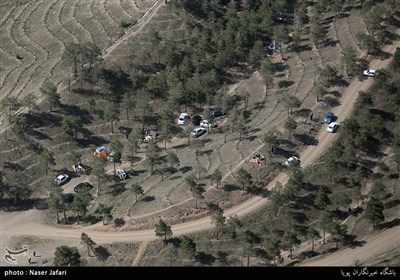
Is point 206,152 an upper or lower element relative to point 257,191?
upper

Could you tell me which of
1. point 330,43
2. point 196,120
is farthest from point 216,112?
point 330,43

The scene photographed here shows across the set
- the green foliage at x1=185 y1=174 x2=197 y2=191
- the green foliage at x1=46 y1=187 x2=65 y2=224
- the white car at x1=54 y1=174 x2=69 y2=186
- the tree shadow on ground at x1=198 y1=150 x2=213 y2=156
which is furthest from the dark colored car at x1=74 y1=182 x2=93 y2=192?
the tree shadow on ground at x1=198 y1=150 x2=213 y2=156

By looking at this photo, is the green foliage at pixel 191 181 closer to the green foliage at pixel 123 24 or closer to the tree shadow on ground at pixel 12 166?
the tree shadow on ground at pixel 12 166

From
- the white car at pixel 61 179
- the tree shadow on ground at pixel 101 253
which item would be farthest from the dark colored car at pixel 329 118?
the white car at pixel 61 179

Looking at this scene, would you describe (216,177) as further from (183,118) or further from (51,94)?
(51,94)

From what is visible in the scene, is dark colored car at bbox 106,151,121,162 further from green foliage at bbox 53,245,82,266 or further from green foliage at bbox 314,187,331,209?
green foliage at bbox 314,187,331,209
